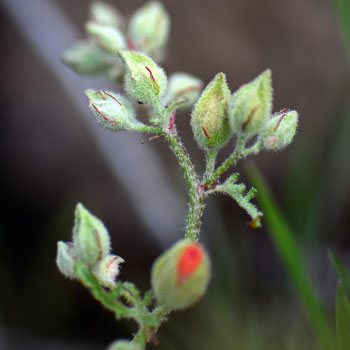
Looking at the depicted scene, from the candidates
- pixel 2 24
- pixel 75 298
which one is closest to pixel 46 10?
pixel 2 24

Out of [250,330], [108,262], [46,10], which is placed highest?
[46,10]

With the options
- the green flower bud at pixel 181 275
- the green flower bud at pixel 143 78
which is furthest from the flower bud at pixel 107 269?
the green flower bud at pixel 143 78

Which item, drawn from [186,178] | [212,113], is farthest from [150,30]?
[186,178]

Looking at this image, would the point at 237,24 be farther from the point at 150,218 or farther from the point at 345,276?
the point at 345,276

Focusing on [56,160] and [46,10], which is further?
[56,160]

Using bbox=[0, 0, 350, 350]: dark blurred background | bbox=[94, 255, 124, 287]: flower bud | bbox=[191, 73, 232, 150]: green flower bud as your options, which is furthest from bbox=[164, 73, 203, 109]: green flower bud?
bbox=[0, 0, 350, 350]: dark blurred background

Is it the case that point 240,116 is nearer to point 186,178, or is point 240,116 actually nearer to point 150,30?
point 186,178
